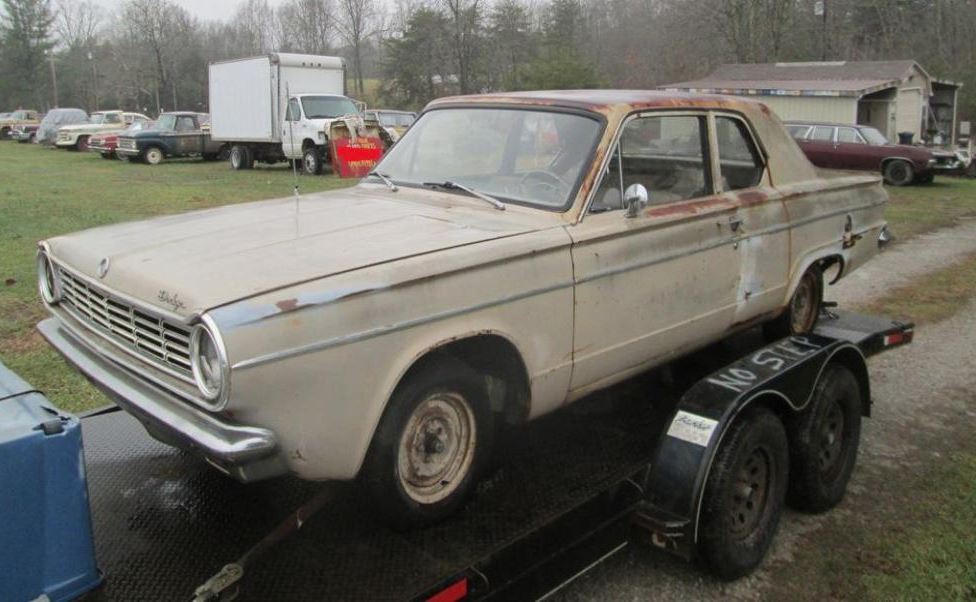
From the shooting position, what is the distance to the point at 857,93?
24109mm

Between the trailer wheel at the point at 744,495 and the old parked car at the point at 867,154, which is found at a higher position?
the old parked car at the point at 867,154

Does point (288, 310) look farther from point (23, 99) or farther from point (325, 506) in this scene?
point (23, 99)

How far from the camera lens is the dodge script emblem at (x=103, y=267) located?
111 inches

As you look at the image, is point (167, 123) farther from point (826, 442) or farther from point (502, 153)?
point (826, 442)

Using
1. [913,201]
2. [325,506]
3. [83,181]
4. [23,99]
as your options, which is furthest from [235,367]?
[23,99]

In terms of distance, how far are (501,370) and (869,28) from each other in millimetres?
47817

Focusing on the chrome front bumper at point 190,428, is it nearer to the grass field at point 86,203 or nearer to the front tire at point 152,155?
the grass field at point 86,203

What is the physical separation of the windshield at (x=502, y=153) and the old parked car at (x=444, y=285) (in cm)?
1

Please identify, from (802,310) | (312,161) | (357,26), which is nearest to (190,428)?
(802,310)

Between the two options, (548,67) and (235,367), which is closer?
(235,367)

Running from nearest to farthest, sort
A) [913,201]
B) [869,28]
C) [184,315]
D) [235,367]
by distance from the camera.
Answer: [235,367] → [184,315] → [913,201] → [869,28]

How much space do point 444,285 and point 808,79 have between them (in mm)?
28055

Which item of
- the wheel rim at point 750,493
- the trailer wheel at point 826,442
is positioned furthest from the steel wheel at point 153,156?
the wheel rim at point 750,493

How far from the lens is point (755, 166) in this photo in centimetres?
447
